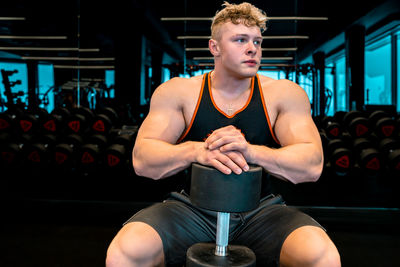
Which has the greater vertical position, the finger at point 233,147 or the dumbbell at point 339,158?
the finger at point 233,147

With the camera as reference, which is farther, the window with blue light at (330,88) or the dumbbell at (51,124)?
the window with blue light at (330,88)

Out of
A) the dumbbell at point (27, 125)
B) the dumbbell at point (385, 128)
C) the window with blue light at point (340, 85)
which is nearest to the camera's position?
the dumbbell at point (385, 128)

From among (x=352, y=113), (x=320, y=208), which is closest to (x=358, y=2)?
(x=352, y=113)

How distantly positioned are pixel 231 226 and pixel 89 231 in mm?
1799

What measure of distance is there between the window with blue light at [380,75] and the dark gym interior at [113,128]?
214mm

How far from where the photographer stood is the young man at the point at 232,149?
1.04 metres

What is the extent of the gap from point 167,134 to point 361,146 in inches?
93.1

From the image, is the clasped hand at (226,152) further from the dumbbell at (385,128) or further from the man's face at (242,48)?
the dumbbell at (385,128)

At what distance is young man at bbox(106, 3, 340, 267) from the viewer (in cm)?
104

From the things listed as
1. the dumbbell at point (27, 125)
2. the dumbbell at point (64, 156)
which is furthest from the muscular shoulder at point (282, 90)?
the dumbbell at point (27, 125)

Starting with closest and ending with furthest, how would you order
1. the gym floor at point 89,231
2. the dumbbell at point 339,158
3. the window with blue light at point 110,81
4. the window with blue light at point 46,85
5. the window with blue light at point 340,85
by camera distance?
the gym floor at point 89,231
the dumbbell at point 339,158
the window with blue light at point 46,85
the window with blue light at point 110,81
the window with blue light at point 340,85

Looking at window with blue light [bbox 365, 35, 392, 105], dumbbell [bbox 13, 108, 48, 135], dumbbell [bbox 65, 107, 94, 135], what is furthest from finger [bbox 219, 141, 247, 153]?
window with blue light [bbox 365, 35, 392, 105]

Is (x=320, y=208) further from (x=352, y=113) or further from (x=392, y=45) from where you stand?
(x=392, y=45)

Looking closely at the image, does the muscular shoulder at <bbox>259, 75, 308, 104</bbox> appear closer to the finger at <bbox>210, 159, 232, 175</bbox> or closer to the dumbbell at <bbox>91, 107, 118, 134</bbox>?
the finger at <bbox>210, 159, 232, 175</bbox>
